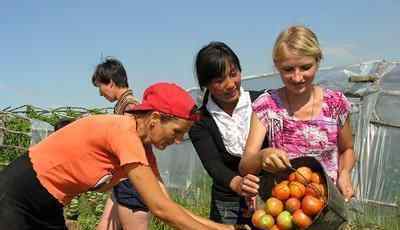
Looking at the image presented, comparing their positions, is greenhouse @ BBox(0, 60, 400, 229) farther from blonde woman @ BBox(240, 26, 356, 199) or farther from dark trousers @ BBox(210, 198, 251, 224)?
blonde woman @ BBox(240, 26, 356, 199)

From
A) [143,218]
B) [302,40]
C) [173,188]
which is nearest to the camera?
[302,40]

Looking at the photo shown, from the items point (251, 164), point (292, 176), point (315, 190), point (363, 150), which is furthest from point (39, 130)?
point (315, 190)

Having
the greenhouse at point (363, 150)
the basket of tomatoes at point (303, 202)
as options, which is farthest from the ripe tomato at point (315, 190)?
the greenhouse at point (363, 150)

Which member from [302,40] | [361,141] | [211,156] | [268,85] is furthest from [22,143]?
[302,40]

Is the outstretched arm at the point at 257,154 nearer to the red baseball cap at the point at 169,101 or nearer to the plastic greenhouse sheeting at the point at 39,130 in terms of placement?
the red baseball cap at the point at 169,101

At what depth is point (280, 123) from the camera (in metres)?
2.58

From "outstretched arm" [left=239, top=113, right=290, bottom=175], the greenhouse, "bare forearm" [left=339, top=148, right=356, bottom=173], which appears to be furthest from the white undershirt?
the greenhouse

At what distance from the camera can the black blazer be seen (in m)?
2.96

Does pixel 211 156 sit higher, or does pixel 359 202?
pixel 211 156

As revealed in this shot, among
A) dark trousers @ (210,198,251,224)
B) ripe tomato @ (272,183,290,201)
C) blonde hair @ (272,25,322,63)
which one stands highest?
blonde hair @ (272,25,322,63)

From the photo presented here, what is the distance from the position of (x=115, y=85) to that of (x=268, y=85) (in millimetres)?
5095

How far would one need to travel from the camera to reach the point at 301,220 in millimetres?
2166

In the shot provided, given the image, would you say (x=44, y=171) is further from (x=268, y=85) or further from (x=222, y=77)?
(x=268, y=85)

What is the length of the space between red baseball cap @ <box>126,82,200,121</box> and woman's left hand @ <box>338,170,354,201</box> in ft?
2.00
